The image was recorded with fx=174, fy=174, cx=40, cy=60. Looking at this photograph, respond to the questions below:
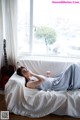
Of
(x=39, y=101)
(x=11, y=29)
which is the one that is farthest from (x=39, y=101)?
(x=11, y=29)

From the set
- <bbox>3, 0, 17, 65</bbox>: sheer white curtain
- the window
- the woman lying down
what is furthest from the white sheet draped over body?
the window

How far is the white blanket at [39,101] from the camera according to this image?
7.84ft

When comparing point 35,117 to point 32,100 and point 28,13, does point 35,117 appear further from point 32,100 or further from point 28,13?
point 28,13

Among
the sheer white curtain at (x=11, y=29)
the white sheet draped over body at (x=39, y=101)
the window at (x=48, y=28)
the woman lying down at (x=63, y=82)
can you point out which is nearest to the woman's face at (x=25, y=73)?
the woman lying down at (x=63, y=82)

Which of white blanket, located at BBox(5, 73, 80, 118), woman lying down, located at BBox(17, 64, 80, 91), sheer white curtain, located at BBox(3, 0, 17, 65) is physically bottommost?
white blanket, located at BBox(5, 73, 80, 118)

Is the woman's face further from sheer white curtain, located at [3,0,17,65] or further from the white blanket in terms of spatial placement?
sheer white curtain, located at [3,0,17,65]

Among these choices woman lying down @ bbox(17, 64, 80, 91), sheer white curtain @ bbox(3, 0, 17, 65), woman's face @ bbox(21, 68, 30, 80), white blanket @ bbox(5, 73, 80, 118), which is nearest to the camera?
white blanket @ bbox(5, 73, 80, 118)

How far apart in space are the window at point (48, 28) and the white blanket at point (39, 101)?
3.77 feet

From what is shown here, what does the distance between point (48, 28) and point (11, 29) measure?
711 millimetres

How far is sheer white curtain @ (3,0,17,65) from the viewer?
10.5 ft

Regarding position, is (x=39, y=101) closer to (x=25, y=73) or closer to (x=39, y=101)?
(x=39, y=101)

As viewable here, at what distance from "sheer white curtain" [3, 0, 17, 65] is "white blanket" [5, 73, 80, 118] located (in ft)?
3.15

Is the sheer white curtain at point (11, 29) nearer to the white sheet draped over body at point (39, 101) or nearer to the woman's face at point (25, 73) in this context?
the woman's face at point (25, 73)

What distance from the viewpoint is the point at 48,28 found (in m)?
3.39
